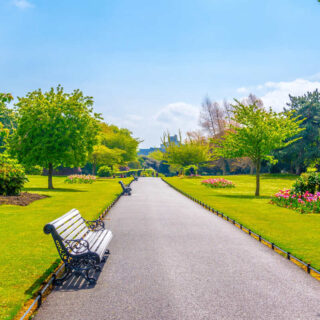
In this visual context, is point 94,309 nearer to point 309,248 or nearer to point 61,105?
point 309,248

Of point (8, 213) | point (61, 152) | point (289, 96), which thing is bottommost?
point (8, 213)

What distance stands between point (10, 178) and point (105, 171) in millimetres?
35010

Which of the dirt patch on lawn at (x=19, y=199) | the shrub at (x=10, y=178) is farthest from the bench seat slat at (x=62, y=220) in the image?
the shrub at (x=10, y=178)

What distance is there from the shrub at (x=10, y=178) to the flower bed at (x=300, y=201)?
16296mm

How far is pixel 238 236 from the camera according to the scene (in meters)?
10.3

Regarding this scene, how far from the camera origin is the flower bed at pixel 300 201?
15703 millimetres

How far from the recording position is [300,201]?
55.2ft

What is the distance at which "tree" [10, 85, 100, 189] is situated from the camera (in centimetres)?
2689

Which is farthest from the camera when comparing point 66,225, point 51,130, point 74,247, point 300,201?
point 51,130

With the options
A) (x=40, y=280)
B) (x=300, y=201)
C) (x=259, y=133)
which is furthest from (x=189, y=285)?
(x=259, y=133)

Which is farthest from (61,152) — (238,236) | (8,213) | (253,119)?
(238,236)

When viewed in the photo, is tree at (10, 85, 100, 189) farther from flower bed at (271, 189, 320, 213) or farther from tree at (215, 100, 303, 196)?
flower bed at (271, 189, 320, 213)

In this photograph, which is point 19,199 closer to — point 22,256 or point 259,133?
point 22,256

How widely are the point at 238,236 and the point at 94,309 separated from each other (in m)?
6.52
